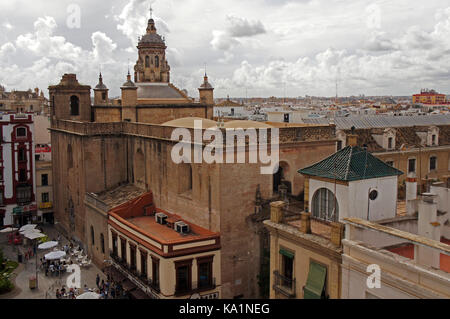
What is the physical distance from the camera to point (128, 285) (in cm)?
2639

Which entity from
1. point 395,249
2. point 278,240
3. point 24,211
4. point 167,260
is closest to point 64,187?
point 24,211

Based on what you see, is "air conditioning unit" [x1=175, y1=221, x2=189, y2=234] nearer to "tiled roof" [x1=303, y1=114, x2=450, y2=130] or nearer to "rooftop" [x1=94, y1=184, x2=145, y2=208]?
"rooftop" [x1=94, y1=184, x2=145, y2=208]

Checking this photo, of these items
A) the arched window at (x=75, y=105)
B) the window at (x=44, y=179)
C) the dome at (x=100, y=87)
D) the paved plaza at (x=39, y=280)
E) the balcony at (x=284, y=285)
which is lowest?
the paved plaza at (x=39, y=280)

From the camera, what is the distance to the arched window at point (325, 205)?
16.4 meters

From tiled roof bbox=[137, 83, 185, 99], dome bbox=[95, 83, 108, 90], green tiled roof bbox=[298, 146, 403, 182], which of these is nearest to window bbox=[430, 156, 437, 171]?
tiled roof bbox=[137, 83, 185, 99]

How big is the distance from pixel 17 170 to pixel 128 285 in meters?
23.2

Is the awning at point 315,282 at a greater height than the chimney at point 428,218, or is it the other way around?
the chimney at point 428,218

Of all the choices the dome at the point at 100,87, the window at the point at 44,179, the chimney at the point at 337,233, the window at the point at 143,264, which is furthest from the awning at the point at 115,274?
the dome at the point at 100,87

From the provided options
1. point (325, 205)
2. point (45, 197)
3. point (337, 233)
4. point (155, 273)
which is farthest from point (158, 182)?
point (45, 197)

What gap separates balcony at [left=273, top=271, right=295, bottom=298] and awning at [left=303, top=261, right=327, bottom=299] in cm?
82

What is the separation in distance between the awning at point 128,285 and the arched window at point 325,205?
42.5 feet

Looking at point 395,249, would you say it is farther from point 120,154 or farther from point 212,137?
point 120,154

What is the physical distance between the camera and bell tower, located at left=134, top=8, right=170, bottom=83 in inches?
1687

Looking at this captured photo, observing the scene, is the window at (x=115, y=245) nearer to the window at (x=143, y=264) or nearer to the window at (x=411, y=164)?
the window at (x=143, y=264)
